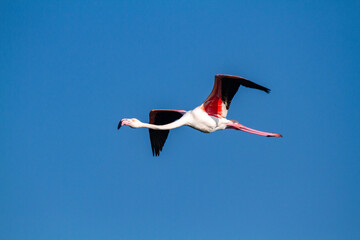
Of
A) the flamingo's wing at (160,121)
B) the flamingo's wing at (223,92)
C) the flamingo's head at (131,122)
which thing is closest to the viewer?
the flamingo's head at (131,122)

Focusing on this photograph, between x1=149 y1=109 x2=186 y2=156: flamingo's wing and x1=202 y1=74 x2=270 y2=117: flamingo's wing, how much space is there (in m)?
2.22

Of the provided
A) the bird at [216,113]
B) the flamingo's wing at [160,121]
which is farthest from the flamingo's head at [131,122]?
the flamingo's wing at [160,121]

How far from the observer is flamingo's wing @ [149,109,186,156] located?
21.0 meters

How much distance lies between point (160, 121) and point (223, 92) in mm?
4164

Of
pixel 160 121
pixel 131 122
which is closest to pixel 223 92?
pixel 131 122

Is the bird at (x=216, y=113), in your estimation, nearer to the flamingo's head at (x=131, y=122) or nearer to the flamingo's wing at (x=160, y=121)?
the flamingo's head at (x=131, y=122)

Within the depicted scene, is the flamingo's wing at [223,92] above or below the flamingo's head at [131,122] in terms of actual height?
above

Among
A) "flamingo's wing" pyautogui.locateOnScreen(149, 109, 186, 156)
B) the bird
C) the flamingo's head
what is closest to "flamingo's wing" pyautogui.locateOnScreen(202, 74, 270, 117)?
the bird

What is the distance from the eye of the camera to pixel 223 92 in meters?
18.3

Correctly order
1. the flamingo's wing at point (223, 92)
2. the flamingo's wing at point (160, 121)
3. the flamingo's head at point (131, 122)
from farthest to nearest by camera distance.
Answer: the flamingo's wing at point (160, 121), the flamingo's wing at point (223, 92), the flamingo's head at point (131, 122)

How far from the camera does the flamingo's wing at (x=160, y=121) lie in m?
21.0

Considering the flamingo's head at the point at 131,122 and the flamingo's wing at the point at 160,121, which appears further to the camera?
the flamingo's wing at the point at 160,121

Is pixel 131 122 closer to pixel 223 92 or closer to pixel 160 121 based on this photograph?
pixel 223 92

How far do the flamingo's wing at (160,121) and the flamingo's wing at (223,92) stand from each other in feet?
7.27
